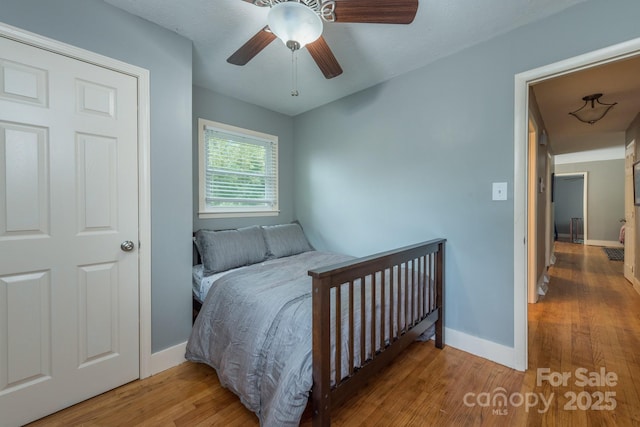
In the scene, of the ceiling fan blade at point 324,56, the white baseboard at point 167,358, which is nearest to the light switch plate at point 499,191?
the ceiling fan blade at point 324,56

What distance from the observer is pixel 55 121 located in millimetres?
1454

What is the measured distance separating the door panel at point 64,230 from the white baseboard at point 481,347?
229 centimetres

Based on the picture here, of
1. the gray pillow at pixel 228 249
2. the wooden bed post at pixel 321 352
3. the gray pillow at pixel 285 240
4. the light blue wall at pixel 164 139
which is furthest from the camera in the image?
the gray pillow at pixel 285 240

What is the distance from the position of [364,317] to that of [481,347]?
1214 mm

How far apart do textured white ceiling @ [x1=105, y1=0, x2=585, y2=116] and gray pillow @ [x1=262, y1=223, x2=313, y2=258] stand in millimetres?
1450

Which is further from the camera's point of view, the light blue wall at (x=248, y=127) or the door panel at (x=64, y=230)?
the light blue wall at (x=248, y=127)

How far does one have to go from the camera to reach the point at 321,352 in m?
1.20

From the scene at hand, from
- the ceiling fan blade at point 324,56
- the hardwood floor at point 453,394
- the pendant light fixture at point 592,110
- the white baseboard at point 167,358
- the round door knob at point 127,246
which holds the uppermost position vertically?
the pendant light fixture at point 592,110

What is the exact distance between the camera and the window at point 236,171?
2.69m

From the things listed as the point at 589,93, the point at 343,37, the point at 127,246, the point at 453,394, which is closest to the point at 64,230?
the point at 127,246

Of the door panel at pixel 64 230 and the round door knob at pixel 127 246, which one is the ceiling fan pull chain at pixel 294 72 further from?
the round door knob at pixel 127 246

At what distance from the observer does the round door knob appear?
66.1 inches

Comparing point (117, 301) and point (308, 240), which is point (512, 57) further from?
point (117, 301)

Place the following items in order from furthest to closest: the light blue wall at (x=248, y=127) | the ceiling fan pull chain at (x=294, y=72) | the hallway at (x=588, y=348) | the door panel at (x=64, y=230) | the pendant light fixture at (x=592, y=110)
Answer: the pendant light fixture at (x=592, y=110), the light blue wall at (x=248, y=127), the ceiling fan pull chain at (x=294, y=72), the hallway at (x=588, y=348), the door panel at (x=64, y=230)
